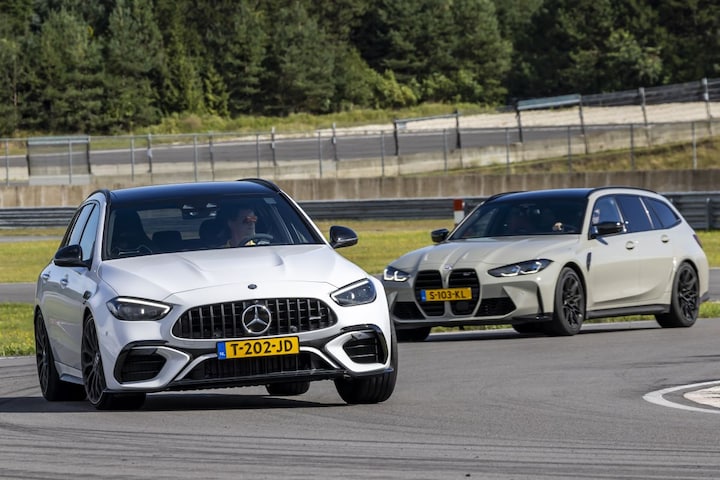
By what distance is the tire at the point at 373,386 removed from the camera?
33.9ft

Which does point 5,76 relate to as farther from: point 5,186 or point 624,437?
point 624,437

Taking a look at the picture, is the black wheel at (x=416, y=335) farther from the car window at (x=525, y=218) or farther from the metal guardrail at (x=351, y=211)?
the metal guardrail at (x=351, y=211)

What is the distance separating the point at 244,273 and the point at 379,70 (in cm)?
9676

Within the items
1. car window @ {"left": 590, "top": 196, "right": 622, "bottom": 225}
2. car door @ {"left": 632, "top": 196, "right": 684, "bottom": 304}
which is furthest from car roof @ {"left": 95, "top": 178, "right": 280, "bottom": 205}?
car door @ {"left": 632, "top": 196, "right": 684, "bottom": 304}

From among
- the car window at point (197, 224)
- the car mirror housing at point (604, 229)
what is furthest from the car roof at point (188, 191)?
the car mirror housing at point (604, 229)

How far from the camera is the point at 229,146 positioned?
184 feet

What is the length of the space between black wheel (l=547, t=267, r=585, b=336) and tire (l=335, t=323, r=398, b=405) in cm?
536

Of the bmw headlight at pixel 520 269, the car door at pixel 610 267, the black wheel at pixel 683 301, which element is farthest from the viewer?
the black wheel at pixel 683 301

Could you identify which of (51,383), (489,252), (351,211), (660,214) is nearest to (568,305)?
(489,252)

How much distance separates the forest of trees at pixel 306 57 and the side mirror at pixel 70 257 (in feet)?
233

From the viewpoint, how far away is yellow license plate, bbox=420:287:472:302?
51.2 feet

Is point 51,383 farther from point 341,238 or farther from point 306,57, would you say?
point 306,57

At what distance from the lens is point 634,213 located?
56.8 feet

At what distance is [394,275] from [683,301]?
3.08m
